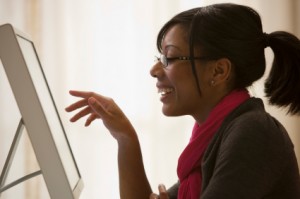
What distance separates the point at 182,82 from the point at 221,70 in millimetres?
115

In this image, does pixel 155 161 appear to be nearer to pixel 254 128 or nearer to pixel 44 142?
pixel 254 128

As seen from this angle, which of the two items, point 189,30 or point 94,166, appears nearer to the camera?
point 189,30

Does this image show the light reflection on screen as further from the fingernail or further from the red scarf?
the red scarf

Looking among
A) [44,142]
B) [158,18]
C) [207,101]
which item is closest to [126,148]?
[207,101]

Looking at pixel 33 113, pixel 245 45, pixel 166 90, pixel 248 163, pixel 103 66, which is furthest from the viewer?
pixel 103 66

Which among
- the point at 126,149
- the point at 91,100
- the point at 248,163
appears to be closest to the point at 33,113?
the point at 91,100

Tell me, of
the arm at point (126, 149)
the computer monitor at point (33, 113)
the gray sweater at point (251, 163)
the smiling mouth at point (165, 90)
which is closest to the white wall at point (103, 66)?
the arm at point (126, 149)

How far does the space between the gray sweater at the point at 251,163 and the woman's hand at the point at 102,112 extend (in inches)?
13.6

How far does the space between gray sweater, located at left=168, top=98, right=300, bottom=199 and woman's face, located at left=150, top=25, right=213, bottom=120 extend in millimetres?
181

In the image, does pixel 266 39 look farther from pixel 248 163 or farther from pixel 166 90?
pixel 248 163

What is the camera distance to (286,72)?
1082 mm

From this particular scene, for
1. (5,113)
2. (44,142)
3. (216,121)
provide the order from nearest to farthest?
(44,142) < (216,121) < (5,113)

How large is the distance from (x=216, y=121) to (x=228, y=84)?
0.42 ft

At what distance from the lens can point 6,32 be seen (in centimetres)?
71
